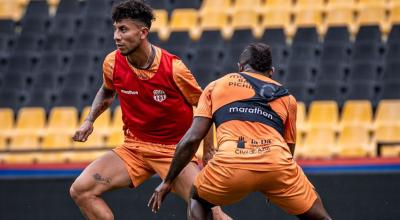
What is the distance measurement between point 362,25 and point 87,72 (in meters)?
4.35

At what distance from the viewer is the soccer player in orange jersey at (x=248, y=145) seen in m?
7.07

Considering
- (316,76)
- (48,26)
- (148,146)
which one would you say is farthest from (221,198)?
(48,26)

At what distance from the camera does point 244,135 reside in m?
7.12

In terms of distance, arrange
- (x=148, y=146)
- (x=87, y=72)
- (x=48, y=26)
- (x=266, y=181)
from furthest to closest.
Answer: (x=48, y=26) → (x=87, y=72) → (x=148, y=146) → (x=266, y=181)

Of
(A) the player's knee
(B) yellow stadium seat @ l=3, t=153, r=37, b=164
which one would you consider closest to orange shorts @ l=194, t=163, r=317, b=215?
(A) the player's knee

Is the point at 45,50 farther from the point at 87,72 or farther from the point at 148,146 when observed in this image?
the point at 148,146

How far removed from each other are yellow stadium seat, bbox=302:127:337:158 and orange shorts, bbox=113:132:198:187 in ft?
16.5

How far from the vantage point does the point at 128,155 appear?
8.30 meters

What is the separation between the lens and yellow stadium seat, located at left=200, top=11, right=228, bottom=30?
15594 mm

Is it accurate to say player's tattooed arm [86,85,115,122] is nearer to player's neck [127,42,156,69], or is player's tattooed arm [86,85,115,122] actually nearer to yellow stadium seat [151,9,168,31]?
player's neck [127,42,156,69]

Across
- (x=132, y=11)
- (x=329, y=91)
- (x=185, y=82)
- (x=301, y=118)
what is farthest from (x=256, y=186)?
(x=329, y=91)

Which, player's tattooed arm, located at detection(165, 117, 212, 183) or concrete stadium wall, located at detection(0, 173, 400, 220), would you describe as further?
concrete stadium wall, located at detection(0, 173, 400, 220)

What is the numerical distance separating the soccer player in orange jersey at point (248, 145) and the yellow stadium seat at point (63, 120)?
7.33m

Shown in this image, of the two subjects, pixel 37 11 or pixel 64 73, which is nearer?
pixel 64 73
